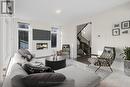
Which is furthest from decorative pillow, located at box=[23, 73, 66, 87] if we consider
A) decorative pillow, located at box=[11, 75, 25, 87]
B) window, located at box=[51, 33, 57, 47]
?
window, located at box=[51, 33, 57, 47]

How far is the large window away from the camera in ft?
19.7

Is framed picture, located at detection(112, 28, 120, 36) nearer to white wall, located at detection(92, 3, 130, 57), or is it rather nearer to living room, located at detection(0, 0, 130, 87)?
living room, located at detection(0, 0, 130, 87)

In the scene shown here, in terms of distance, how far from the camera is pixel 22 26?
6141 millimetres

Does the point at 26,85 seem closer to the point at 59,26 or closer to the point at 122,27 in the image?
the point at 122,27

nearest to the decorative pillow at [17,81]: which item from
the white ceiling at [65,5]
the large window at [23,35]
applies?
the white ceiling at [65,5]

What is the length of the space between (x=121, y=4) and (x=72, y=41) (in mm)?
3461

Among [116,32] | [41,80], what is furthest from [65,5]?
[41,80]

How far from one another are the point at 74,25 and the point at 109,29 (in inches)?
98.2

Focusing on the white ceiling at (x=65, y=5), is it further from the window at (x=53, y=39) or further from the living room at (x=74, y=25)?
the window at (x=53, y=39)


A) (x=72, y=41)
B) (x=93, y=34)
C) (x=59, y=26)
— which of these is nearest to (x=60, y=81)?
(x=93, y=34)

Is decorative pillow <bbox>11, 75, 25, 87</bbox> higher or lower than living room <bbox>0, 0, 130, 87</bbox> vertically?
lower

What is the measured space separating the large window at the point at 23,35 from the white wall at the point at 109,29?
3.80 metres

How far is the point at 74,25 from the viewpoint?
6.50 m

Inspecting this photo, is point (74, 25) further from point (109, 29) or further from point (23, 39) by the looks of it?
point (23, 39)
